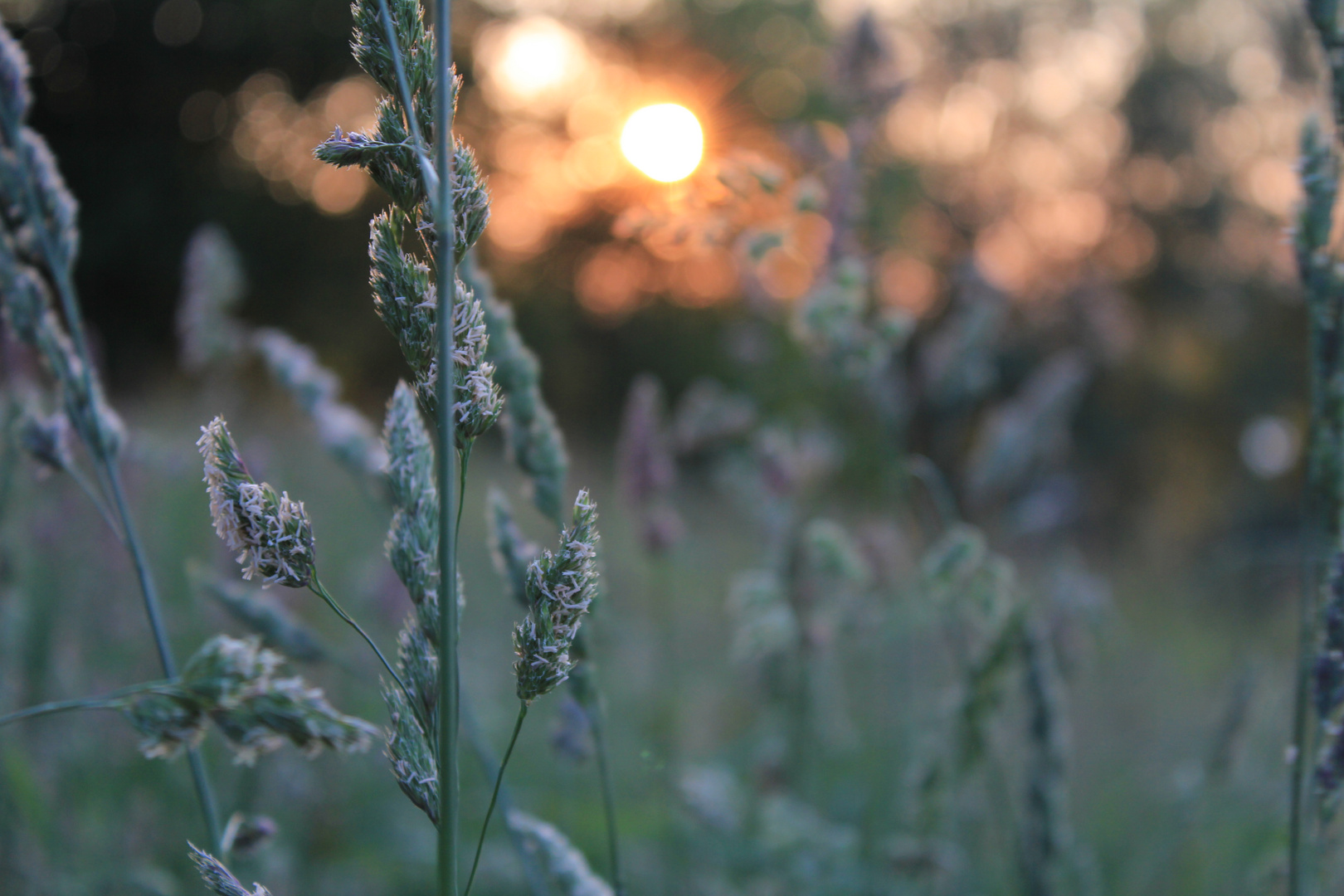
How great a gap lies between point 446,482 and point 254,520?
17 centimetres

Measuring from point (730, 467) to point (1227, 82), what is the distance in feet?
42.5

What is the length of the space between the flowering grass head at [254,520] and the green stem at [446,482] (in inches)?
4.5

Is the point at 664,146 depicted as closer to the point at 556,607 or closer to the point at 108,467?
the point at 108,467

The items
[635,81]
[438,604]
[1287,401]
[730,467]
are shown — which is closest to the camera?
[438,604]

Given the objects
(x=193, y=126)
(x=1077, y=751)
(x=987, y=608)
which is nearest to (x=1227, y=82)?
(x=1077, y=751)

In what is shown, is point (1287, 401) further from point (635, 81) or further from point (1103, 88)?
point (635, 81)

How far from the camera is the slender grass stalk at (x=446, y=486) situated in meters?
0.59

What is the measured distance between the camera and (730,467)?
105 inches

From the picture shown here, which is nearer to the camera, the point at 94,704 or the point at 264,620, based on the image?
the point at 94,704

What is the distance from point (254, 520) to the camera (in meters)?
0.65

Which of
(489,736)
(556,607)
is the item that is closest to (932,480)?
(556,607)

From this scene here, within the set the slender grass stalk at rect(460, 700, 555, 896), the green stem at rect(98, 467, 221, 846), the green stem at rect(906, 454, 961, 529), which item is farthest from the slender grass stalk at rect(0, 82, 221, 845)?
the green stem at rect(906, 454, 961, 529)

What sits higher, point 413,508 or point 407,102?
point 407,102

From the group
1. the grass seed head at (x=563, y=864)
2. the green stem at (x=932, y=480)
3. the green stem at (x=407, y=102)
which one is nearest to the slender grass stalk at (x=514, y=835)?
the grass seed head at (x=563, y=864)
